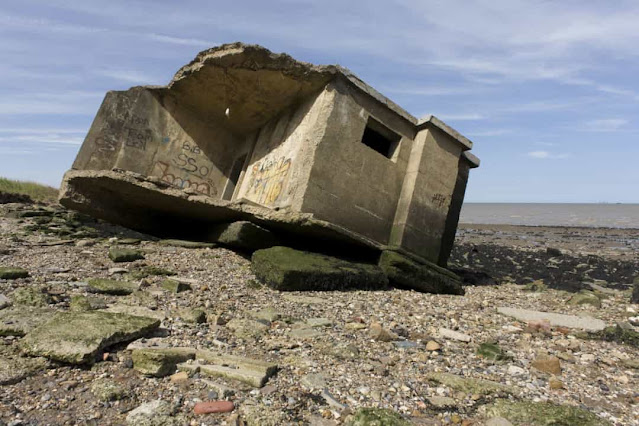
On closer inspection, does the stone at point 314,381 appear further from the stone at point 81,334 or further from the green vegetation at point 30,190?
the green vegetation at point 30,190

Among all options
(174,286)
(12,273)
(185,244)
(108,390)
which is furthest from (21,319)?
(185,244)

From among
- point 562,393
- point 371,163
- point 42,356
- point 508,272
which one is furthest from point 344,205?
point 508,272

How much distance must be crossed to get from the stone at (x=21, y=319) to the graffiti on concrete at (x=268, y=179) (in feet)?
14.2

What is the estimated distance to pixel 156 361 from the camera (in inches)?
101

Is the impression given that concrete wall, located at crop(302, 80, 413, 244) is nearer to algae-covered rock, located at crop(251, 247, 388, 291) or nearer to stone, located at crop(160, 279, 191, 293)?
algae-covered rock, located at crop(251, 247, 388, 291)

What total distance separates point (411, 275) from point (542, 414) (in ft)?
13.9

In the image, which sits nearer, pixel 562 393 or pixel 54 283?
pixel 562 393

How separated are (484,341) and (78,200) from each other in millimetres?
6817

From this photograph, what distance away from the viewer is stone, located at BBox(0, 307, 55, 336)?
289 cm

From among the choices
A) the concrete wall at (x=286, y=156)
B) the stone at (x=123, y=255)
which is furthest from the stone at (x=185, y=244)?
the concrete wall at (x=286, y=156)

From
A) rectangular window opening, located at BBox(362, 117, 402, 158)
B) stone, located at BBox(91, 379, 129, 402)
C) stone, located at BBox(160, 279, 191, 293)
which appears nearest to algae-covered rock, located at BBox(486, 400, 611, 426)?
stone, located at BBox(91, 379, 129, 402)

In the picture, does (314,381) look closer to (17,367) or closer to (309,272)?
(17,367)

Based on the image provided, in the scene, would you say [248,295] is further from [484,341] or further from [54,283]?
[484,341]

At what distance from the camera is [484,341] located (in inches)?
157
